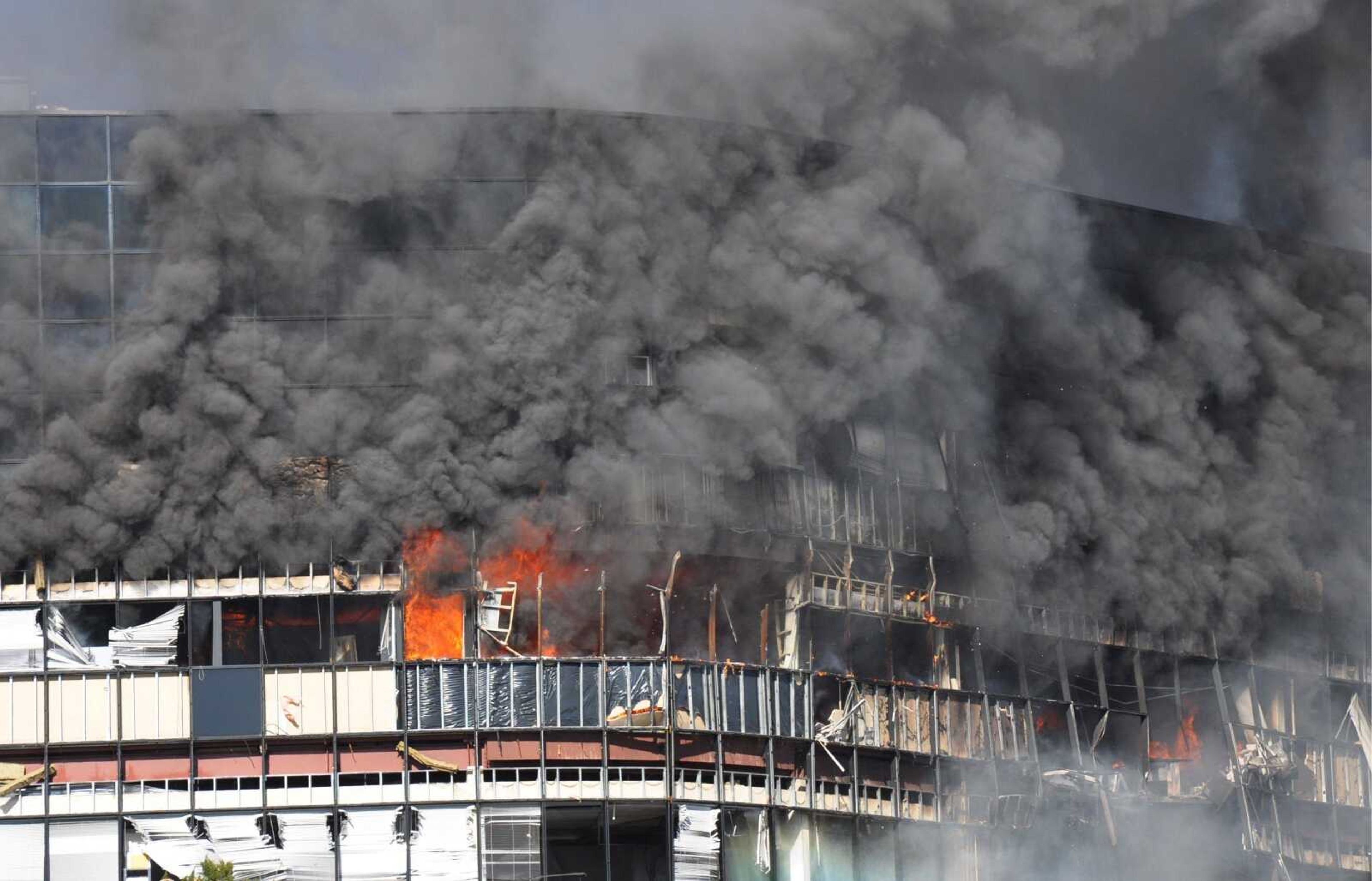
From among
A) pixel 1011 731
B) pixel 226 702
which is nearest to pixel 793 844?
pixel 1011 731

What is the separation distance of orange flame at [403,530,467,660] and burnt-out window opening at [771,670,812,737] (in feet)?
25.0

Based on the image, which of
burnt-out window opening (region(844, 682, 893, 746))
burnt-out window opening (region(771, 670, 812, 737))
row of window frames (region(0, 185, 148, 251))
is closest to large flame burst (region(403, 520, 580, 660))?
burnt-out window opening (region(771, 670, 812, 737))

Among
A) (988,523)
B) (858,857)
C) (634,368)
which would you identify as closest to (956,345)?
(988,523)

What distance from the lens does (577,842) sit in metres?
54.7

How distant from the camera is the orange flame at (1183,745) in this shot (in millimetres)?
64375

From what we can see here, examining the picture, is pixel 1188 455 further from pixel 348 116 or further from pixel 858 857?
pixel 348 116

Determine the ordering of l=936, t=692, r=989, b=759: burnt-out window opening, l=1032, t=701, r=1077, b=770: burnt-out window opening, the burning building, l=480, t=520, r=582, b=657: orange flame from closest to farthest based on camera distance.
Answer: the burning building → l=480, t=520, r=582, b=657: orange flame → l=936, t=692, r=989, b=759: burnt-out window opening → l=1032, t=701, r=1077, b=770: burnt-out window opening

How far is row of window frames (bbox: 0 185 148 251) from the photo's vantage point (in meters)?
54.4

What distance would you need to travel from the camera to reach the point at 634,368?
56.4m

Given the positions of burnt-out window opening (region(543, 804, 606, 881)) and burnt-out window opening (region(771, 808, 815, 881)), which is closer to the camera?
burnt-out window opening (region(543, 804, 606, 881))

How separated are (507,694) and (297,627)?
5.03 meters

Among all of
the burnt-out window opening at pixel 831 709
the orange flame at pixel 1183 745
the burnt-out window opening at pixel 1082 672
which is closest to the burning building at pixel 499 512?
the burnt-out window opening at pixel 831 709

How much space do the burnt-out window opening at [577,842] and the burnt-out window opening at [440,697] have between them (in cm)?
300

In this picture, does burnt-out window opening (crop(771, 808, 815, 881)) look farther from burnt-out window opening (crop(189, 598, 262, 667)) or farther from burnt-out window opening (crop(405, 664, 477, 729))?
burnt-out window opening (crop(189, 598, 262, 667))
